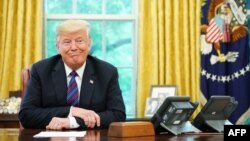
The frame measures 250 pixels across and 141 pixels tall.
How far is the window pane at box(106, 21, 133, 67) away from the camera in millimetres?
4926

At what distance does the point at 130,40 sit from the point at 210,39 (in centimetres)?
91

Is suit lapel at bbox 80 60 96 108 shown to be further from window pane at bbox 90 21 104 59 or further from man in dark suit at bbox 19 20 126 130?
window pane at bbox 90 21 104 59

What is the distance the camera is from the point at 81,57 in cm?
→ 263

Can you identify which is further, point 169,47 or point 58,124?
point 169,47

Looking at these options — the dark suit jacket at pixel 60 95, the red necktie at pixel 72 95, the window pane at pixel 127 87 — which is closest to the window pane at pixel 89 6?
the window pane at pixel 127 87

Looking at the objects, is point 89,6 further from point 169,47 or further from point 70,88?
point 70,88

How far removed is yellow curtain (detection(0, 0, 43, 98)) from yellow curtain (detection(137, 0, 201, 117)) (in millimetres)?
1113

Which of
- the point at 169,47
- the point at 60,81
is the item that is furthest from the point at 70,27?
the point at 169,47

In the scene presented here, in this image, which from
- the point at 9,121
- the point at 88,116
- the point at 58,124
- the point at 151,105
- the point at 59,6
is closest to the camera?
the point at 58,124

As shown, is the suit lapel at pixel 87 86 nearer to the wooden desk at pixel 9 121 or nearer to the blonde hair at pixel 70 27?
the blonde hair at pixel 70 27

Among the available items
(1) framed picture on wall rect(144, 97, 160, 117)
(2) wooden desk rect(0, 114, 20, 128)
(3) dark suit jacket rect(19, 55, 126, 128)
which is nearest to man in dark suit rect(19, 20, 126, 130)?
(3) dark suit jacket rect(19, 55, 126, 128)

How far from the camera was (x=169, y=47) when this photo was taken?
Result: 461 centimetres

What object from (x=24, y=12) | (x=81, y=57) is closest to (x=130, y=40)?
(x=24, y=12)

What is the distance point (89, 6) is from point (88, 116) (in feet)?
8.87
